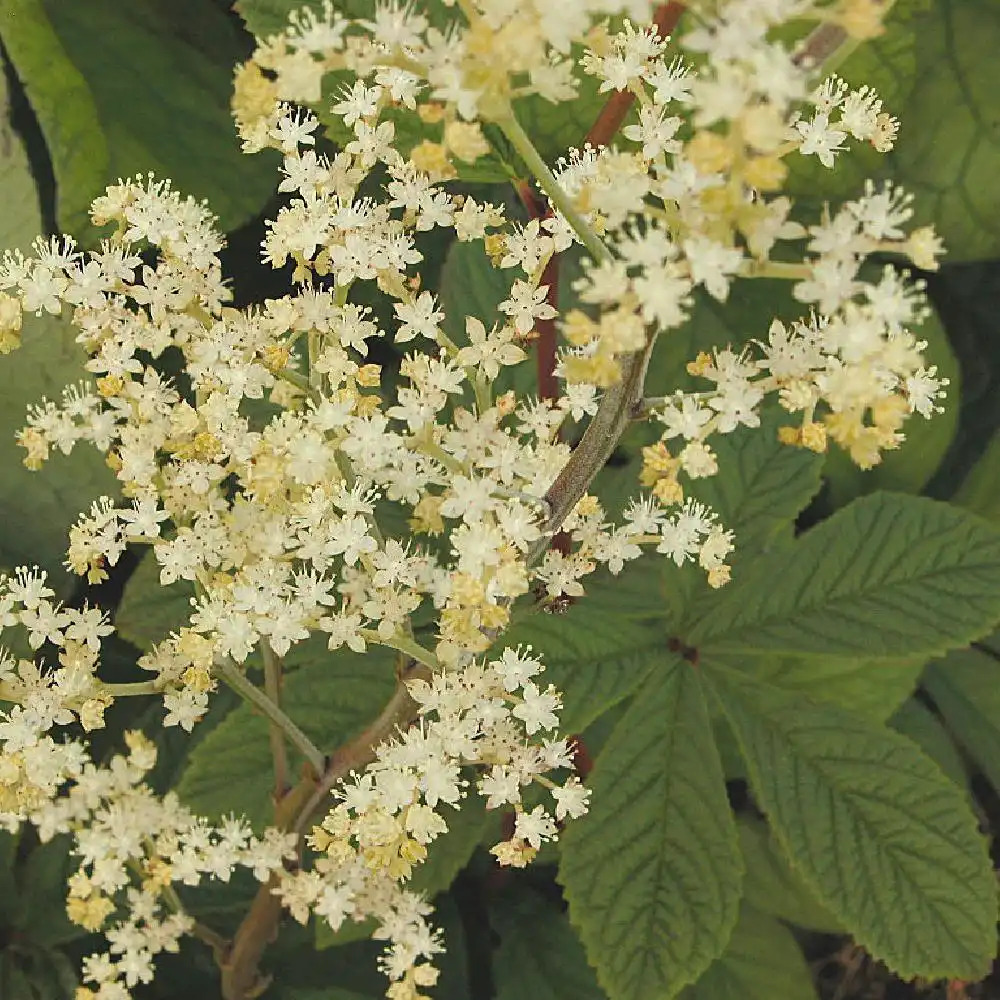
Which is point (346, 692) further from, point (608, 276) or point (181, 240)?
point (608, 276)

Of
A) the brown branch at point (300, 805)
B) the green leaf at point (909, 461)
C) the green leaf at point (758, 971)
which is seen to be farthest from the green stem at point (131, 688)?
the green leaf at point (909, 461)

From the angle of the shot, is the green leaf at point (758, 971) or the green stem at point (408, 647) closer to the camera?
the green stem at point (408, 647)

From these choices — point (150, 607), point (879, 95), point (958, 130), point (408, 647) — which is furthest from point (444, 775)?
point (958, 130)

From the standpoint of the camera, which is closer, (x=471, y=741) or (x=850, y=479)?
(x=471, y=741)

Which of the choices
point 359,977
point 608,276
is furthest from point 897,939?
point 608,276

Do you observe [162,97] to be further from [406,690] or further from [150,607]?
[406,690]

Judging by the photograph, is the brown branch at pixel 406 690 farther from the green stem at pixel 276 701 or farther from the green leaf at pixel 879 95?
the green leaf at pixel 879 95
